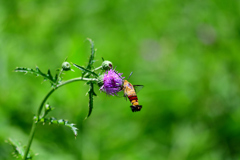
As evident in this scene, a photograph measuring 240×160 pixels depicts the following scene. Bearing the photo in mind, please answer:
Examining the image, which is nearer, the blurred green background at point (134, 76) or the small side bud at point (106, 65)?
the small side bud at point (106, 65)

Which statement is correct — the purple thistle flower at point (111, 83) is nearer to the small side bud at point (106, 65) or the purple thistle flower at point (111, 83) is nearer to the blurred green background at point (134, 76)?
the small side bud at point (106, 65)

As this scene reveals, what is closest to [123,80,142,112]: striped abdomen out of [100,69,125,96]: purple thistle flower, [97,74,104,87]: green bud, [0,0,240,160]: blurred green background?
[100,69,125,96]: purple thistle flower

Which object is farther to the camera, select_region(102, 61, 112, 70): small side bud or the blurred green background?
the blurred green background

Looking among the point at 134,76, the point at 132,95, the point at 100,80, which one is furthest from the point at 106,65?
the point at 134,76

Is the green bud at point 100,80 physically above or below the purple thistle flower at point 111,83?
below

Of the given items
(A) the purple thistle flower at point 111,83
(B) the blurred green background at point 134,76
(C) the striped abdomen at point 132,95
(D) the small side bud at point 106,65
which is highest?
(B) the blurred green background at point 134,76

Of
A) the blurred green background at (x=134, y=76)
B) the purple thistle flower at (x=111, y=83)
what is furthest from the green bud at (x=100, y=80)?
the blurred green background at (x=134, y=76)

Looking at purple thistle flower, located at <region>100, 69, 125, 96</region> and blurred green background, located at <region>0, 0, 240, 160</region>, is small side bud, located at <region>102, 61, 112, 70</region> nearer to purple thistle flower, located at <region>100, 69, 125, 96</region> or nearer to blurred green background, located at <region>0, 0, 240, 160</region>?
purple thistle flower, located at <region>100, 69, 125, 96</region>
